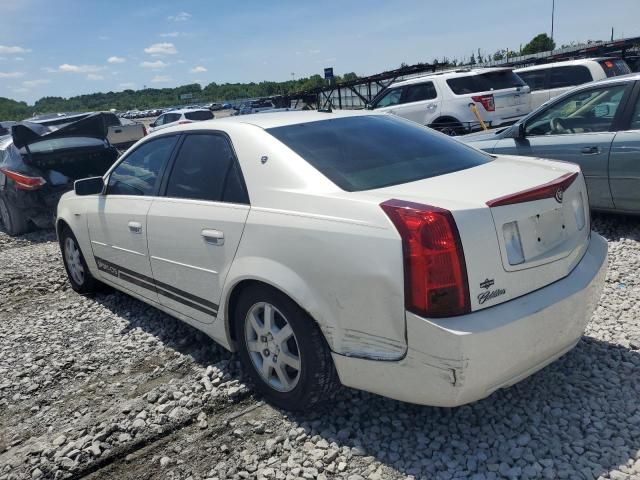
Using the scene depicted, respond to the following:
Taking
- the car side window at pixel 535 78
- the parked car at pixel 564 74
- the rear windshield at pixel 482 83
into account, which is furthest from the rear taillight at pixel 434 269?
the car side window at pixel 535 78

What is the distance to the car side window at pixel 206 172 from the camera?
10.5ft

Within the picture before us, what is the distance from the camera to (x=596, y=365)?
127 inches

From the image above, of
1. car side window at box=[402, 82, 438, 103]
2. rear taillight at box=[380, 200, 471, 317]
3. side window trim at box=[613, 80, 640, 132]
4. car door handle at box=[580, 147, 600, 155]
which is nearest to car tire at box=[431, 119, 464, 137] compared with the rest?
car side window at box=[402, 82, 438, 103]

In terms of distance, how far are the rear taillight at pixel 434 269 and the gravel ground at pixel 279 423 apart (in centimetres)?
80

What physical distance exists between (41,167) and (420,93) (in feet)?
26.0

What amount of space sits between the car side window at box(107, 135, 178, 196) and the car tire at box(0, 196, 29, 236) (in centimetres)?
503

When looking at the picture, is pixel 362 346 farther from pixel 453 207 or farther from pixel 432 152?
pixel 432 152

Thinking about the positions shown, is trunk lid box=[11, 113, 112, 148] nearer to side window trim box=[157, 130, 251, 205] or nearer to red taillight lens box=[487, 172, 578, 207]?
side window trim box=[157, 130, 251, 205]

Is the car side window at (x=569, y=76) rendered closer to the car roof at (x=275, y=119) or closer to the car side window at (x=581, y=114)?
the car side window at (x=581, y=114)

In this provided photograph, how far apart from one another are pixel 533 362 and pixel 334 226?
3.56 ft

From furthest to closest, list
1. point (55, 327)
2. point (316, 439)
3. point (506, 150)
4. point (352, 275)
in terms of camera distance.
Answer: point (506, 150), point (55, 327), point (316, 439), point (352, 275)

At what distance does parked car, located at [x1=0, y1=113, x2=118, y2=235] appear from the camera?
828cm

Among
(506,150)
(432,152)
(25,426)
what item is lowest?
(25,426)

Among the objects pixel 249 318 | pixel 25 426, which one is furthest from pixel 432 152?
pixel 25 426
